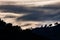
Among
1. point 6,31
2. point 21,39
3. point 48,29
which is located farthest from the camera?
point 48,29

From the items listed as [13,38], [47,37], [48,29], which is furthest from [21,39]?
[48,29]

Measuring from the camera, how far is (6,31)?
135ft

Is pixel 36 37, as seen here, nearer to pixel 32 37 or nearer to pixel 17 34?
pixel 32 37

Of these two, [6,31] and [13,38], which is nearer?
[13,38]

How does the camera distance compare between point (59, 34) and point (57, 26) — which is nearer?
point (59, 34)

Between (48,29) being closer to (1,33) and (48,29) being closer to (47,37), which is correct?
(47,37)

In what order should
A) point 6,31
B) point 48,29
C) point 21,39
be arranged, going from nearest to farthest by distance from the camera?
1. point 21,39
2. point 6,31
3. point 48,29

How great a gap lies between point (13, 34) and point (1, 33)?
1653mm

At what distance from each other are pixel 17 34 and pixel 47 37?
162 inches

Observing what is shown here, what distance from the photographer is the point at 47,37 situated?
1555 inches

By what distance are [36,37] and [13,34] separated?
11.0 feet

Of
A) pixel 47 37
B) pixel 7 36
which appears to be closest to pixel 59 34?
pixel 47 37

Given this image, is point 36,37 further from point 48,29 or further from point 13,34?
point 48,29

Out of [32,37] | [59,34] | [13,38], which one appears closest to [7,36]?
[13,38]
